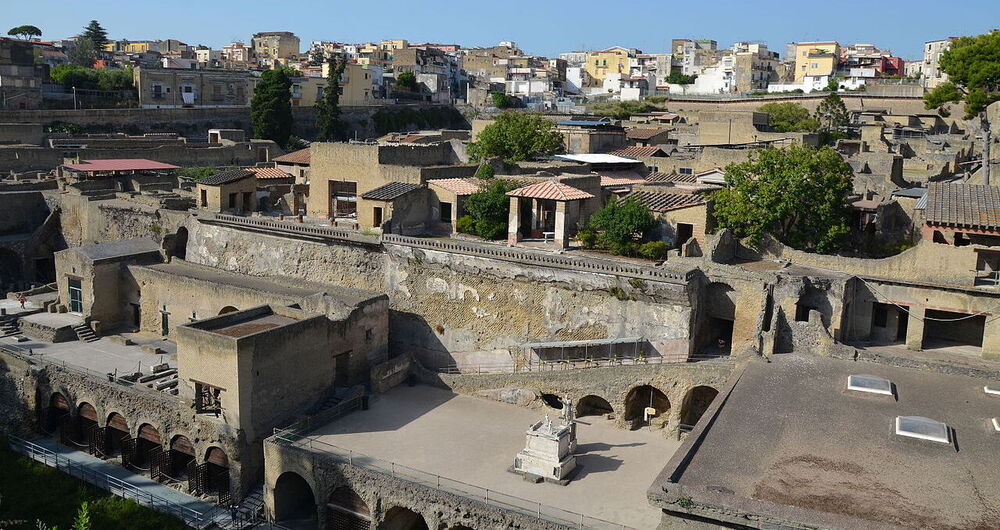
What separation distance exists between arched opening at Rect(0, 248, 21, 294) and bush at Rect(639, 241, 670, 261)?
1085 inches

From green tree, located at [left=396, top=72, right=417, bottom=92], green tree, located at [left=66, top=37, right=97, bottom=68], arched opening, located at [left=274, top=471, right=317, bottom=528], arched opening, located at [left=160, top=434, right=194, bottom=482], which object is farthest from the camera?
green tree, located at [left=396, top=72, right=417, bottom=92]

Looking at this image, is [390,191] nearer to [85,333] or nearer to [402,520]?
[85,333]

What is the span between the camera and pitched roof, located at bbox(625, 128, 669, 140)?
52.2 metres

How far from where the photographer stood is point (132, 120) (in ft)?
196

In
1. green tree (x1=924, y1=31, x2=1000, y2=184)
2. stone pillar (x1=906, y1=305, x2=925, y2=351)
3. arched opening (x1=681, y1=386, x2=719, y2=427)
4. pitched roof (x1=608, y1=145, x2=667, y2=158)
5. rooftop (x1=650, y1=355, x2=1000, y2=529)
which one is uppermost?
green tree (x1=924, y1=31, x2=1000, y2=184)

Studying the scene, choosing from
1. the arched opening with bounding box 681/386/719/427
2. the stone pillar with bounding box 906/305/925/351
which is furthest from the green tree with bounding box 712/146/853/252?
the arched opening with bounding box 681/386/719/427

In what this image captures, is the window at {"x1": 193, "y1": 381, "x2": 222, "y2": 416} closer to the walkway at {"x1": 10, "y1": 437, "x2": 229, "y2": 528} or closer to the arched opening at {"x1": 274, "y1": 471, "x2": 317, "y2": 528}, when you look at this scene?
the walkway at {"x1": 10, "y1": 437, "x2": 229, "y2": 528}

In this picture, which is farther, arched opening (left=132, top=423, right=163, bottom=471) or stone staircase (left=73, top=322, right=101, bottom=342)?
stone staircase (left=73, top=322, right=101, bottom=342)

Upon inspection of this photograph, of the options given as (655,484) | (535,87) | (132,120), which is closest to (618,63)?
(535,87)

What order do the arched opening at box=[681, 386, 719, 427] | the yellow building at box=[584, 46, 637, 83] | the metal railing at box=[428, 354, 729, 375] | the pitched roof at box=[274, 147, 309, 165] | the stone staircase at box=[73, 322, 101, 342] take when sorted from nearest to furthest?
the arched opening at box=[681, 386, 719, 427], the metal railing at box=[428, 354, 729, 375], the stone staircase at box=[73, 322, 101, 342], the pitched roof at box=[274, 147, 309, 165], the yellow building at box=[584, 46, 637, 83]

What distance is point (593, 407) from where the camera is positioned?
26.1 meters

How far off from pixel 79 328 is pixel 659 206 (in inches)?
838

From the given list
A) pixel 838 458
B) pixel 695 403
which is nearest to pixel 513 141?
pixel 695 403

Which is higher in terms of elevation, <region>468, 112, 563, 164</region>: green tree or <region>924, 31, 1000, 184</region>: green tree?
<region>924, 31, 1000, 184</region>: green tree
